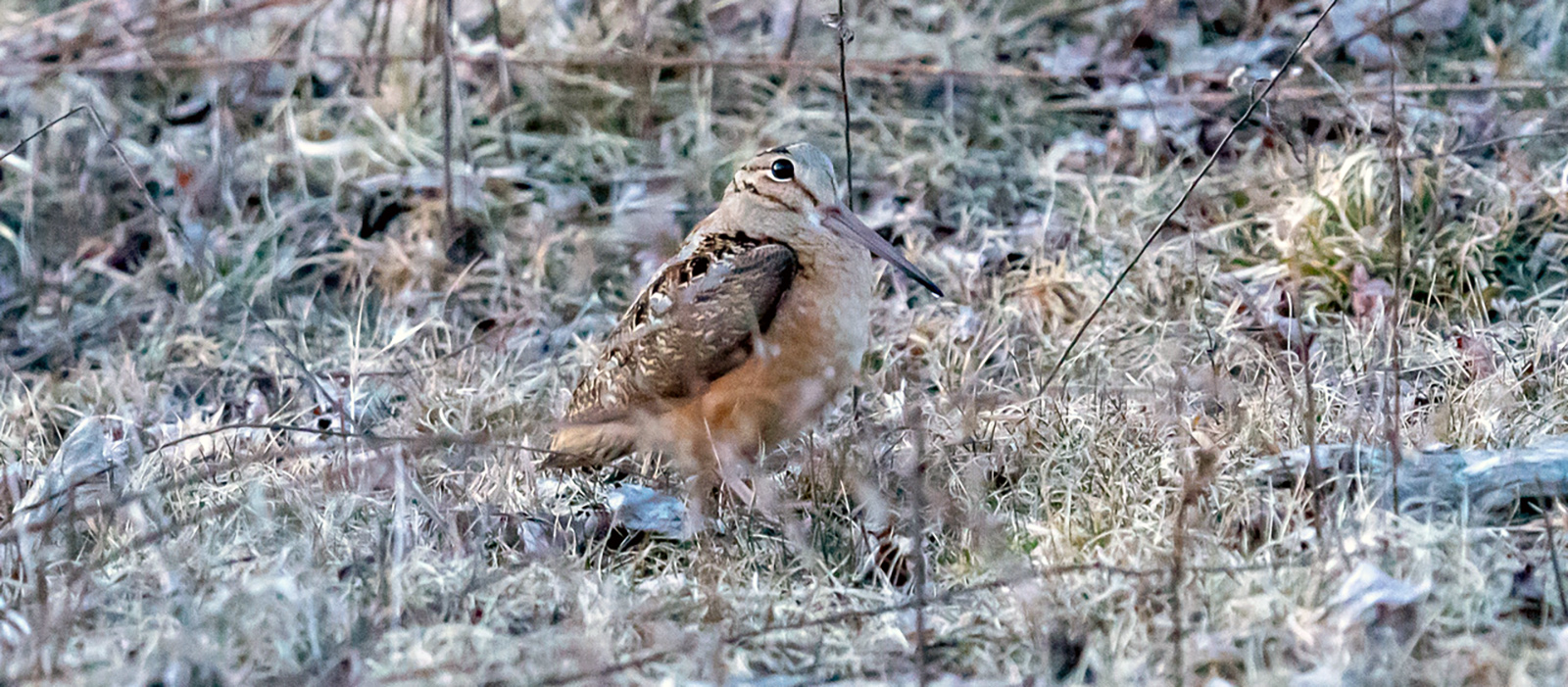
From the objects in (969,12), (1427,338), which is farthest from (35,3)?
(1427,338)

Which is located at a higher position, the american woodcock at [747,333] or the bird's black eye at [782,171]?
the bird's black eye at [782,171]

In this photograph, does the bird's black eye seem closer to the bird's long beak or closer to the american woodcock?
the american woodcock

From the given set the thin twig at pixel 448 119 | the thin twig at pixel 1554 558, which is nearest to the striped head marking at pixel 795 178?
the thin twig at pixel 1554 558

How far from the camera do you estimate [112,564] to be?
3.21 metres

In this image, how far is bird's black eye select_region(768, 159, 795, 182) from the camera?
362 centimetres

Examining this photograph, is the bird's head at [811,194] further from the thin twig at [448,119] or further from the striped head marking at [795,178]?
the thin twig at [448,119]

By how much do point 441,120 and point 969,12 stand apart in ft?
6.73

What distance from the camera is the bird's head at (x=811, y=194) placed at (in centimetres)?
360

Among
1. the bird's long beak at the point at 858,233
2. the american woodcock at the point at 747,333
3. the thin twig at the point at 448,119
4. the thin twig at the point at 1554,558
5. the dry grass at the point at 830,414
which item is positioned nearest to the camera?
the thin twig at the point at 1554,558

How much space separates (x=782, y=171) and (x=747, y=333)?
1.34ft

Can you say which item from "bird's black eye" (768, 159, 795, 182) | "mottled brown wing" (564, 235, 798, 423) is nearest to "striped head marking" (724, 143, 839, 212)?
"bird's black eye" (768, 159, 795, 182)

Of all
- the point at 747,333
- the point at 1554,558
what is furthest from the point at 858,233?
the point at 1554,558

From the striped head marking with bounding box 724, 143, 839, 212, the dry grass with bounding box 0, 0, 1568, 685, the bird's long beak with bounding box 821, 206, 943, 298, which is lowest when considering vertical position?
the dry grass with bounding box 0, 0, 1568, 685

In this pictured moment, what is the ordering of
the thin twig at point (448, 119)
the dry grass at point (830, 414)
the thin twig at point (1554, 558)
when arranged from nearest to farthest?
the thin twig at point (1554, 558) < the dry grass at point (830, 414) < the thin twig at point (448, 119)
